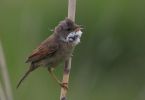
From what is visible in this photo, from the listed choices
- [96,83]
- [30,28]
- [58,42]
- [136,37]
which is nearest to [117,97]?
[96,83]

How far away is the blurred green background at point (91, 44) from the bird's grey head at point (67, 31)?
3.67 ft

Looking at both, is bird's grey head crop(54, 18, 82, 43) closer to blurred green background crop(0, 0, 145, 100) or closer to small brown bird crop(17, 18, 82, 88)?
small brown bird crop(17, 18, 82, 88)

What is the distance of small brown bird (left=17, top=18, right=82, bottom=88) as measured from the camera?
4926 millimetres

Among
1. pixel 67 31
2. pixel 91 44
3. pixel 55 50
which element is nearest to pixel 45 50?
pixel 55 50

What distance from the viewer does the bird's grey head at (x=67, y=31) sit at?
15.6ft

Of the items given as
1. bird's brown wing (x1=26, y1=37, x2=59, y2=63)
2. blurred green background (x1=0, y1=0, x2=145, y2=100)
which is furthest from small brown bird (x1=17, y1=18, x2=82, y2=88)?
blurred green background (x1=0, y1=0, x2=145, y2=100)

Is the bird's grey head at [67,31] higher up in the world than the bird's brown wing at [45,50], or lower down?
higher up

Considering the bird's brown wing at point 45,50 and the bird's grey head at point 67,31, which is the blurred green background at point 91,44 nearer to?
the bird's brown wing at point 45,50

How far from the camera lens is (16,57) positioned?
6.55 metres

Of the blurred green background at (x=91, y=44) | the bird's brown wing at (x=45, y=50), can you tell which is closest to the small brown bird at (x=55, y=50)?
the bird's brown wing at (x=45, y=50)

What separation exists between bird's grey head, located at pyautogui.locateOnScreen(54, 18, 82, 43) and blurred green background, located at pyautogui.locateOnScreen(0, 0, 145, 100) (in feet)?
3.67

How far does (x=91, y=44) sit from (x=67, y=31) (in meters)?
1.77

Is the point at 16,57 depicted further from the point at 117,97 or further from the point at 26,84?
the point at 117,97

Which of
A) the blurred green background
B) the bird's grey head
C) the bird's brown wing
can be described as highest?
the bird's grey head
